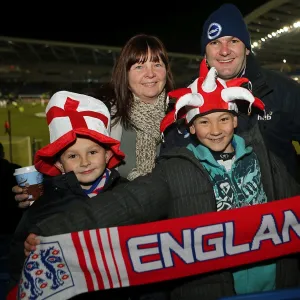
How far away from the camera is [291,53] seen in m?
21.0

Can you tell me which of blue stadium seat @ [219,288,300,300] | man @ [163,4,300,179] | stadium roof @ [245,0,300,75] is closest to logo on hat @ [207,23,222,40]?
man @ [163,4,300,179]

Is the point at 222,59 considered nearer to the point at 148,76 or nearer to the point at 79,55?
the point at 148,76

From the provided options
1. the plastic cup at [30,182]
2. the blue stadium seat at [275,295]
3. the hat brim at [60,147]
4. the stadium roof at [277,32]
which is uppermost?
the stadium roof at [277,32]

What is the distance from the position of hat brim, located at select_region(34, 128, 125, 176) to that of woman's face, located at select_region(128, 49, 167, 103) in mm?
603

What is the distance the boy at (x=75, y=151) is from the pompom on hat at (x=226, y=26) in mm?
1032

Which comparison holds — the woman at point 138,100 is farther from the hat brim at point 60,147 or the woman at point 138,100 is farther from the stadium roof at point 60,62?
the stadium roof at point 60,62

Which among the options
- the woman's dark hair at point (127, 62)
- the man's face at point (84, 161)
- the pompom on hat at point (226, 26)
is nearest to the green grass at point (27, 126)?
the woman's dark hair at point (127, 62)

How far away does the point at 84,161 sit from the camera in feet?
6.04

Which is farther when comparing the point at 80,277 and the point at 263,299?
the point at 80,277

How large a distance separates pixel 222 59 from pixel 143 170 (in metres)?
0.87

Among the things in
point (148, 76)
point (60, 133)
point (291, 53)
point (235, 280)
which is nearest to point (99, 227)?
point (60, 133)

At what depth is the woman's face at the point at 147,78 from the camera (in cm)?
241

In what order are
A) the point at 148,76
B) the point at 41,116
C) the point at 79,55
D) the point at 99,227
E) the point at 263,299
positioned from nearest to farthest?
the point at 263,299
the point at 99,227
the point at 148,76
the point at 41,116
the point at 79,55

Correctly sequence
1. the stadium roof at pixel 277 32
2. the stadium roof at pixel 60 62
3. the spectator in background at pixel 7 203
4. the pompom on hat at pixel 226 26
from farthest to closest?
the stadium roof at pixel 60 62 → the stadium roof at pixel 277 32 → the spectator in background at pixel 7 203 → the pompom on hat at pixel 226 26
